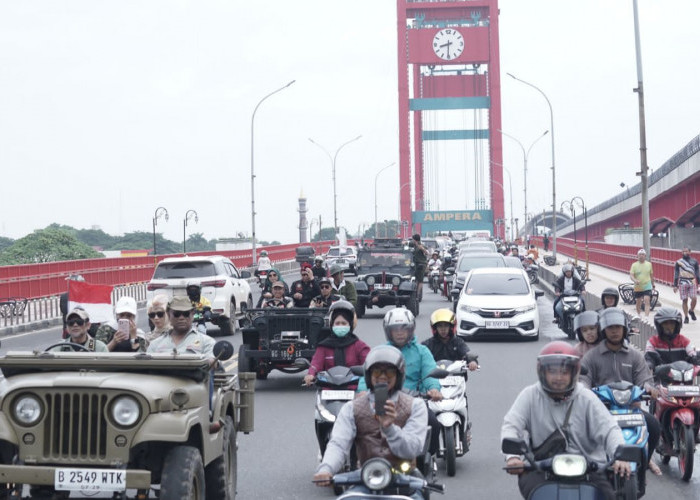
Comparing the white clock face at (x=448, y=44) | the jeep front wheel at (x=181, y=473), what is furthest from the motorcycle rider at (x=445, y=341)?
the white clock face at (x=448, y=44)

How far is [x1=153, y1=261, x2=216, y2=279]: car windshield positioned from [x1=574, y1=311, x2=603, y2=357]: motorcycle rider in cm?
1547

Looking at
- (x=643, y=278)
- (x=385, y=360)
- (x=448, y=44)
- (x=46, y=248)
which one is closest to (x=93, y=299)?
(x=385, y=360)

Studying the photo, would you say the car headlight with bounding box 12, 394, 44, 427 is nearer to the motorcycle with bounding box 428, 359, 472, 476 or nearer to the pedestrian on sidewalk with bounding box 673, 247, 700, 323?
the motorcycle with bounding box 428, 359, 472, 476

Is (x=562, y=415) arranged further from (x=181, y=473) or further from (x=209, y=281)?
(x=209, y=281)

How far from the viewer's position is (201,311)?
20000 millimetres

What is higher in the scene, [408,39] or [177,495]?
[408,39]

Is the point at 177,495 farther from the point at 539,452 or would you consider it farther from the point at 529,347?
the point at 529,347

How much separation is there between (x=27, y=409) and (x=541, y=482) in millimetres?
2931

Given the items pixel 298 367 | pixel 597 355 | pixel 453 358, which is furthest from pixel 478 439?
pixel 298 367

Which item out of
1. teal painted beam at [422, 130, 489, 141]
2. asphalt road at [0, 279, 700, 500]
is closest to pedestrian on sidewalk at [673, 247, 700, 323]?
asphalt road at [0, 279, 700, 500]

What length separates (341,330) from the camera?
10.1 metres

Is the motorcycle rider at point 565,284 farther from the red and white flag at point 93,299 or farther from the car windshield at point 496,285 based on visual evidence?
the red and white flag at point 93,299

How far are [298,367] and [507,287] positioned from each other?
30.5 feet

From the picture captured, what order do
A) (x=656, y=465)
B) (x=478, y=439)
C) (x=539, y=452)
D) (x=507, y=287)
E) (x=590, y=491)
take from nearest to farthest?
(x=590, y=491)
(x=539, y=452)
(x=656, y=465)
(x=478, y=439)
(x=507, y=287)
